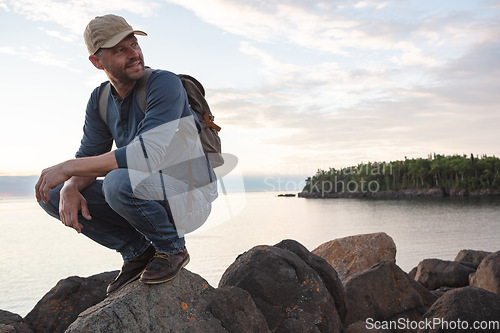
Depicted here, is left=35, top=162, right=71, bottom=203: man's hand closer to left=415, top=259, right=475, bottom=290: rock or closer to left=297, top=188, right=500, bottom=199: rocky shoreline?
left=415, top=259, right=475, bottom=290: rock

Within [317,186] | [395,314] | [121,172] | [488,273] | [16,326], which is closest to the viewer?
[121,172]

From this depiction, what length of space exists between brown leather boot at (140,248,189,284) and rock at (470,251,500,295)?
19.3ft

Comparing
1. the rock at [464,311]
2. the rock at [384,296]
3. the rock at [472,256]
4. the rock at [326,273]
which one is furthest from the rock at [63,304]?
the rock at [472,256]

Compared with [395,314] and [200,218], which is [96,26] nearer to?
[200,218]

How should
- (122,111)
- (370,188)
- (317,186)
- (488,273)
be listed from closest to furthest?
1. (122,111)
2. (488,273)
3. (370,188)
4. (317,186)

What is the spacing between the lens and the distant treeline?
4400 inches

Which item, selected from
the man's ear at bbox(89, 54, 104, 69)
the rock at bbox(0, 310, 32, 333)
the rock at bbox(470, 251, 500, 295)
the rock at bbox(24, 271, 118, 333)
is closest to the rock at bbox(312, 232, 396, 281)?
the rock at bbox(470, 251, 500, 295)

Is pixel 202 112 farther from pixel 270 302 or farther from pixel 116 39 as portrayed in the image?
pixel 270 302

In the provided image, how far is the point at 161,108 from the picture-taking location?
342cm

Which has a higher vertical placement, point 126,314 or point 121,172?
point 121,172

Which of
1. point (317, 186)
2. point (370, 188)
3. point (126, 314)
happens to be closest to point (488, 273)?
point (126, 314)

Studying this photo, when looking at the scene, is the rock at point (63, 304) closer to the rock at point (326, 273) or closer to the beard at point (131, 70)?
the rock at point (326, 273)

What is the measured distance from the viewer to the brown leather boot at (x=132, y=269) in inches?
154

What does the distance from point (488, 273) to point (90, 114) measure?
6.84 meters
